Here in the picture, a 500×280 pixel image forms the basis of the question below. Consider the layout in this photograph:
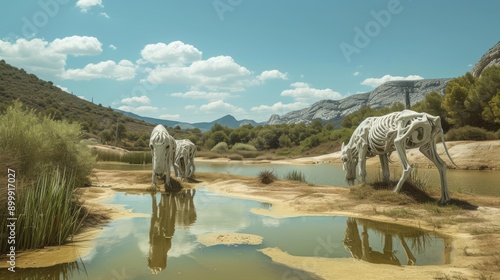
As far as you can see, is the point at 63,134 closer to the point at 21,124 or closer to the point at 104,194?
the point at 104,194

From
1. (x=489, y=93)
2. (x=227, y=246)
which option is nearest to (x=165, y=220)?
(x=227, y=246)

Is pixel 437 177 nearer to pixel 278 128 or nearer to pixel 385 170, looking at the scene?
pixel 385 170

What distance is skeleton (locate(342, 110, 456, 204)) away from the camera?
32.8 feet

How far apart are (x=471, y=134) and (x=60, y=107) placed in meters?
60.6

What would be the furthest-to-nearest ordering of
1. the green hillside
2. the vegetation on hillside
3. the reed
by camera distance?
the green hillside < the vegetation on hillside < the reed

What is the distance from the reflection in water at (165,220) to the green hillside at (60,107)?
4066 centimetres

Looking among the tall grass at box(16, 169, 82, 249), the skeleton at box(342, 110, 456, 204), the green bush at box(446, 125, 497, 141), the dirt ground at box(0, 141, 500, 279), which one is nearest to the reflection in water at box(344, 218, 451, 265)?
the dirt ground at box(0, 141, 500, 279)

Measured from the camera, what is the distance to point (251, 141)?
72688 mm

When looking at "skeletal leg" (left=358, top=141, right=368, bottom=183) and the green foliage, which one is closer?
the green foliage

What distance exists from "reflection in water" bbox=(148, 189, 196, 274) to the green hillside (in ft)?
133

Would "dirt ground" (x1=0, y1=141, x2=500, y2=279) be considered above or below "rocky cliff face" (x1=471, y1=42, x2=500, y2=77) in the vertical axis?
below

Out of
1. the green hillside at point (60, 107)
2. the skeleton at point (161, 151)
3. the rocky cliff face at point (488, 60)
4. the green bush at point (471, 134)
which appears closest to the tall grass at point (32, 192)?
the skeleton at point (161, 151)

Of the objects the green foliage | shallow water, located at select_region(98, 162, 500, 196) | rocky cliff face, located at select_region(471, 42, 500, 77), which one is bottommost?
shallow water, located at select_region(98, 162, 500, 196)

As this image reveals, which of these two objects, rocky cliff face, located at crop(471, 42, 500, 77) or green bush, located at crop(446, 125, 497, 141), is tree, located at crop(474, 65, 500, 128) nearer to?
green bush, located at crop(446, 125, 497, 141)
